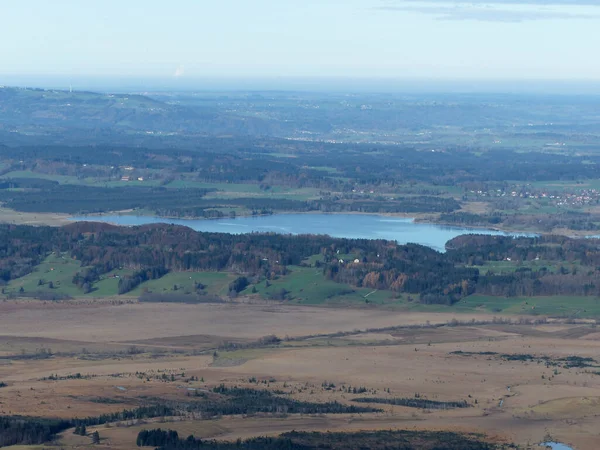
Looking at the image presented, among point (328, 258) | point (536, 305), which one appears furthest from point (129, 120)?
point (536, 305)

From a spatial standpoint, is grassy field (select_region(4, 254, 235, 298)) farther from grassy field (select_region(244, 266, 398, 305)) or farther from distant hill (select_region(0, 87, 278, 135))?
distant hill (select_region(0, 87, 278, 135))

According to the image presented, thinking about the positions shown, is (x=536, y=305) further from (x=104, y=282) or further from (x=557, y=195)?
(x=557, y=195)

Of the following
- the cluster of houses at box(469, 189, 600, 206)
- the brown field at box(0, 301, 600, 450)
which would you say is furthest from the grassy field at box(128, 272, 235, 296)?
the cluster of houses at box(469, 189, 600, 206)

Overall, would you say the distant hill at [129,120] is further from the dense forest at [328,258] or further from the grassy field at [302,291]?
the grassy field at [302,291]

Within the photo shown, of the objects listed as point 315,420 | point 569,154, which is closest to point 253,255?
point 315,420

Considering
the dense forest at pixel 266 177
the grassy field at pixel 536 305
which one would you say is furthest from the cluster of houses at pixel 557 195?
the grassy field at pixel 536 305

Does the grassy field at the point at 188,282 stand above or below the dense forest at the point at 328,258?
below

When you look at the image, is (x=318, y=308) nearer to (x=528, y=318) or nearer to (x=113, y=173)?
(x=528, y=318)
